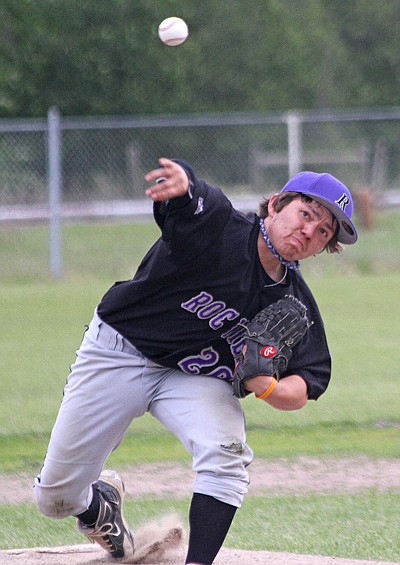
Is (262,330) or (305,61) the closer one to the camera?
(262,330)

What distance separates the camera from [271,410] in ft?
24.1

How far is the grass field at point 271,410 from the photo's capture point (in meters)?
4.64

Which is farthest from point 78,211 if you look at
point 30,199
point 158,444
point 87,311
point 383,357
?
point 158,444

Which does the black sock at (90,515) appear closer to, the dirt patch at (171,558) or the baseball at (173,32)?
the dirt patch at (171,558)

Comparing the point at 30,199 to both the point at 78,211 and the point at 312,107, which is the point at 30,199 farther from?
the point at 312,107

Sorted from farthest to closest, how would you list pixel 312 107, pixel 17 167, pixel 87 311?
pixel 312 107
pixel 17 167
pixel 87 311

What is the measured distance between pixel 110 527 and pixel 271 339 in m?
1.14

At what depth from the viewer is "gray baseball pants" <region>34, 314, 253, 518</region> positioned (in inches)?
145

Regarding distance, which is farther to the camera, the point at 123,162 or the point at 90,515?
the point at 123,162

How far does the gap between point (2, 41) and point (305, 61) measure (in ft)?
33.4

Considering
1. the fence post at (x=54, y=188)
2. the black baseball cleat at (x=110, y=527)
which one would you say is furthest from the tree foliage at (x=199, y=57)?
the black baseball cleat at (x=110, y=527)

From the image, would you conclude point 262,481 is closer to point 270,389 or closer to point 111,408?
point 111,408

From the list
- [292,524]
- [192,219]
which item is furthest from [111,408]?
[292,524]

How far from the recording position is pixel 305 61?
1153 inches
